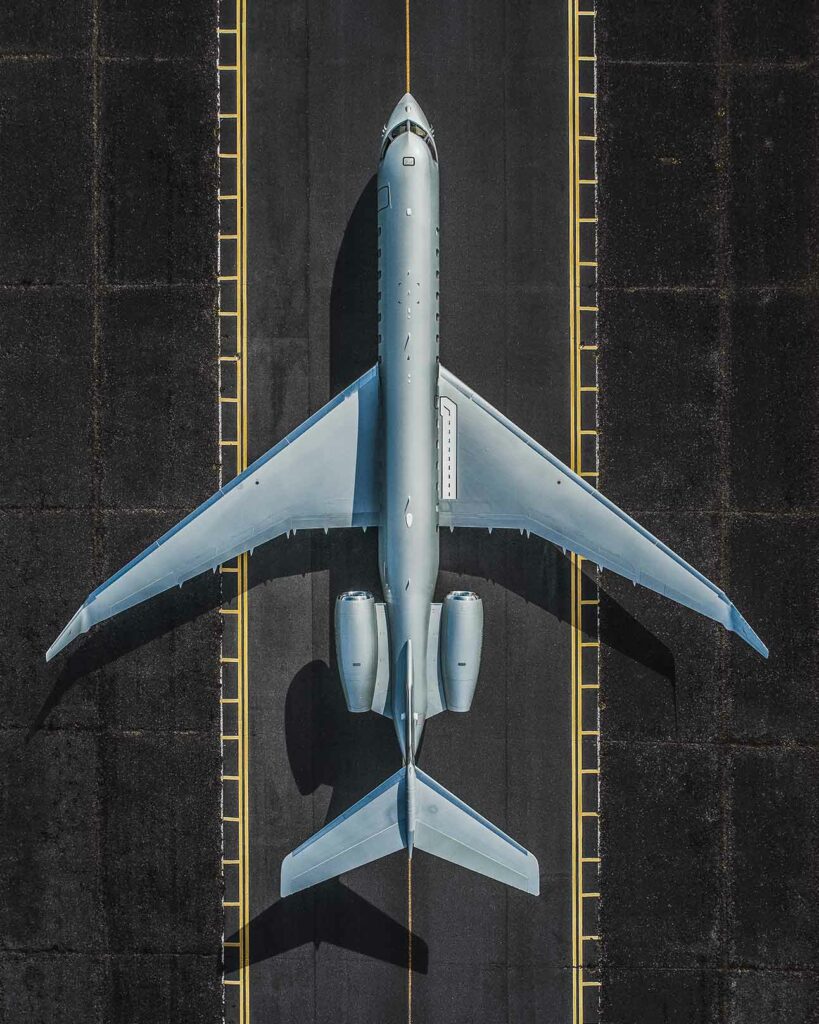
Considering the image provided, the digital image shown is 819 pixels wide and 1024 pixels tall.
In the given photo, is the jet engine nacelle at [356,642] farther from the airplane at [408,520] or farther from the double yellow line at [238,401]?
the double yellow line at [238,401]

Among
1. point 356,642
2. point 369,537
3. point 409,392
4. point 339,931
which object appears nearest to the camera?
point 356,642

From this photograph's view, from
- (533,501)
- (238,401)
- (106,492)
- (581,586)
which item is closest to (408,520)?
(533,501)

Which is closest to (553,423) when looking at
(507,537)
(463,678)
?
(507,537)

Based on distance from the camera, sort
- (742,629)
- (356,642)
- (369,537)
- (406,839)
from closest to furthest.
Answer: (406,839)
(742,629)
(356,642)
(369,537)

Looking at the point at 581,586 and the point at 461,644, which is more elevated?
the point at 581,586

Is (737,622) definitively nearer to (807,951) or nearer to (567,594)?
(567,594)

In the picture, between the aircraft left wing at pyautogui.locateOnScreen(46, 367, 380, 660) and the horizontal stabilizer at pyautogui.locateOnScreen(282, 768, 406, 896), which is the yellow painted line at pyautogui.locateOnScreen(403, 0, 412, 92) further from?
the horizontal stabilizer at pyautogui.locateOnScreen(282, 768, 406, 896)

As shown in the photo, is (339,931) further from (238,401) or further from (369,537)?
(238,401)
